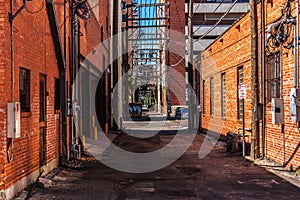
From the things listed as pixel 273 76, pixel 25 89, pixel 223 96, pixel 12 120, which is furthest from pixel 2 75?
pixel 223 96

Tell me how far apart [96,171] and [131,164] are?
1.81 metres

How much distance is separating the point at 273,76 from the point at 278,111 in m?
2.05

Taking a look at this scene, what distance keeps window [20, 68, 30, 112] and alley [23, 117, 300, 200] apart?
5.64 feet

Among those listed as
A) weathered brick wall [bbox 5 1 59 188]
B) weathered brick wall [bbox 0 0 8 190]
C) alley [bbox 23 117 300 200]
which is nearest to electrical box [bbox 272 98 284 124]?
alley [bbox 23 117 300 200]

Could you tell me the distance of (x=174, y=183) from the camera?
1013 cm

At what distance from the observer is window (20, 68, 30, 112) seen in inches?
348

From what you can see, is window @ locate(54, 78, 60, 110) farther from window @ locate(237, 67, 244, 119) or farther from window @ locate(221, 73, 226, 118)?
window @ locate(221, 73, 226, 118)

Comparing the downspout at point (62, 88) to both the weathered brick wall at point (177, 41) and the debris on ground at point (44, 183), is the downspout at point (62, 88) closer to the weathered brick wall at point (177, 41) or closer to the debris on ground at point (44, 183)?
the debris on ground at point (44, 183)

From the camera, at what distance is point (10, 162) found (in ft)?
24.9

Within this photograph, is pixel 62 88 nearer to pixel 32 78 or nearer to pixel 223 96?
pixel 32 78

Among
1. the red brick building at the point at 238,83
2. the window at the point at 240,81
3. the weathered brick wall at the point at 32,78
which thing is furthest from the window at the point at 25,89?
the window at the point at 240,81

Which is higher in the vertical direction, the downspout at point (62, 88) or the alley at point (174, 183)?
the downspout at point (62, 88)

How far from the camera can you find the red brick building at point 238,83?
11.8 metres

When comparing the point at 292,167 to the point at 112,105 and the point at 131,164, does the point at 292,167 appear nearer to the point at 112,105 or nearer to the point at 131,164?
the point at 131,164
